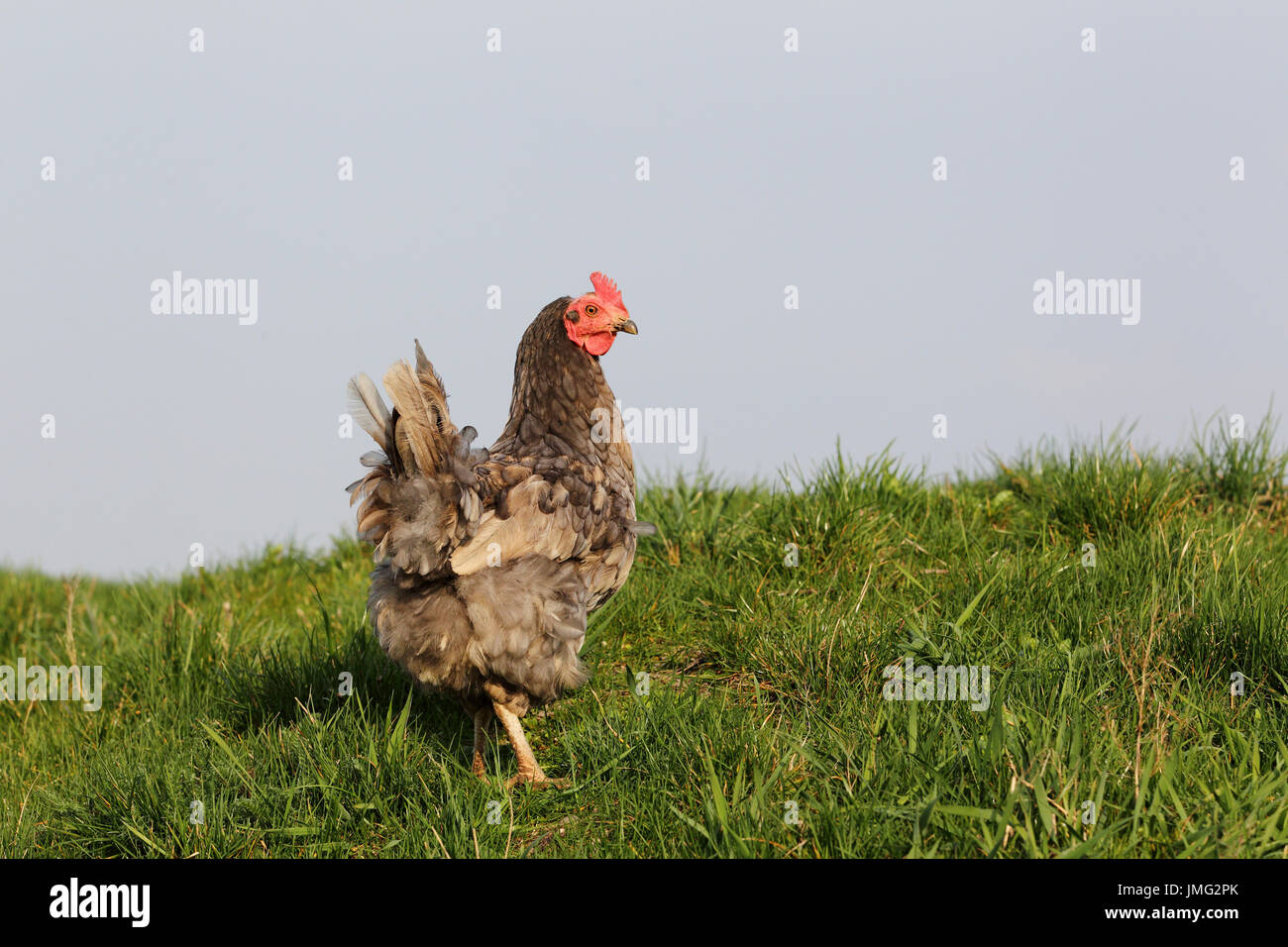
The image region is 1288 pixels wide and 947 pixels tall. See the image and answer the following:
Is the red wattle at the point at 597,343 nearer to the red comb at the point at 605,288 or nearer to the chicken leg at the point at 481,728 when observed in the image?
the red comb at the point at 605,288

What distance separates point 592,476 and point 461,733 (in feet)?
4.93

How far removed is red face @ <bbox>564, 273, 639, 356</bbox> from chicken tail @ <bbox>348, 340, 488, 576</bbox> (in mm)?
1030

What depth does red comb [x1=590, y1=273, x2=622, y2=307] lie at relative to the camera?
5016 millimetres

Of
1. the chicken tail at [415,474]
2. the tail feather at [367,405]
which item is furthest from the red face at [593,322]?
the tail feather at [367,405]

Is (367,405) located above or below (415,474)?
above

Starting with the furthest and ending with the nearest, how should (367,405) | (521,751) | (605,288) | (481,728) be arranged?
(605,288) < (481,728) < (521,751) < (367,405)

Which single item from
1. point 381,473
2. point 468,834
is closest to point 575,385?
point 381,473

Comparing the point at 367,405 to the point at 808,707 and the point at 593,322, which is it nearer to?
the point at 593,322

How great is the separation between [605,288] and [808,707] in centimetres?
244

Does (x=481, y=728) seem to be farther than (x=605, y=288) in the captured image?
No

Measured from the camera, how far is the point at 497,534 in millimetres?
4191

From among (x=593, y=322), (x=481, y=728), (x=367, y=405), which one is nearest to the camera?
(x=367, y=405)

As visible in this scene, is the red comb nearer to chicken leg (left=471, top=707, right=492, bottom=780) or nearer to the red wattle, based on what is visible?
the red wattle

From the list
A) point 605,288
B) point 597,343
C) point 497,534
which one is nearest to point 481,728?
point 497,534
